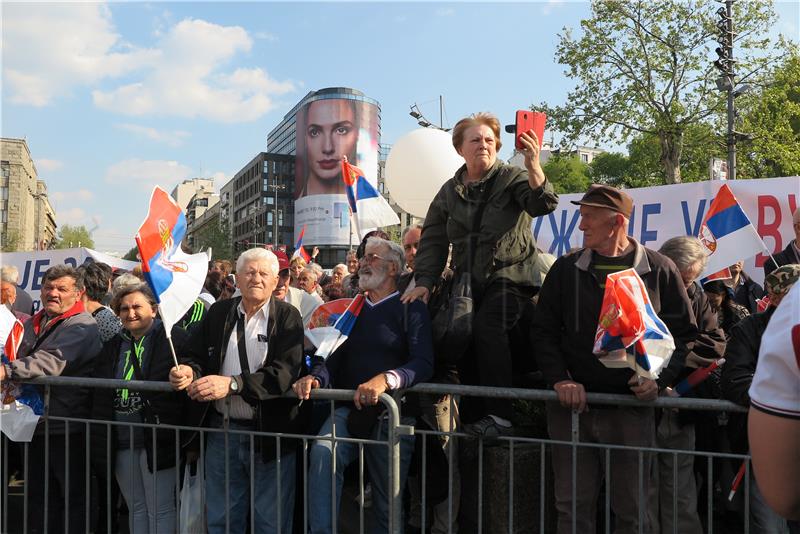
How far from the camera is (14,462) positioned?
505cm

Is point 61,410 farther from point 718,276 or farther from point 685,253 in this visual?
point 718,276

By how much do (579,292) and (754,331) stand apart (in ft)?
2.74

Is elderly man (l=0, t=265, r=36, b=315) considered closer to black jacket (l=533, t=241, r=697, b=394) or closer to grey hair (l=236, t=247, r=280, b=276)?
grey hair (l=236, t=247, r=280, b=276)

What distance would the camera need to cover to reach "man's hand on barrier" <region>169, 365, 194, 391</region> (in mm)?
3506

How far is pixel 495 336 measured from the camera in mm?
3672

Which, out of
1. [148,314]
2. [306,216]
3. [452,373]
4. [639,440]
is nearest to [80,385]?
[148,314]

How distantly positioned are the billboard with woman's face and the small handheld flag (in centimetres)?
7542

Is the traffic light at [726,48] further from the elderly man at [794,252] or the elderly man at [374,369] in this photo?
the elderly man at [374,369]

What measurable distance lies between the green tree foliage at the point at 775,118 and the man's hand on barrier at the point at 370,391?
24.0m

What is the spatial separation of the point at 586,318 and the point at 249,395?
1780 mm

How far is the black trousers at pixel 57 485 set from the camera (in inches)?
165

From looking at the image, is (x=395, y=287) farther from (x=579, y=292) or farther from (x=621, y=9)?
(x=621, y=9)

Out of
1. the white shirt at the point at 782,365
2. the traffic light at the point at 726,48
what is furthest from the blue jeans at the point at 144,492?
the traffic light at the point at 726,48

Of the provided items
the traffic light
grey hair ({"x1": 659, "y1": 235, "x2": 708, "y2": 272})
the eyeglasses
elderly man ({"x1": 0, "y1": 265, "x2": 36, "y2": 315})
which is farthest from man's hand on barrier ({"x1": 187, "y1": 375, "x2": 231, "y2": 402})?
the traffic light
